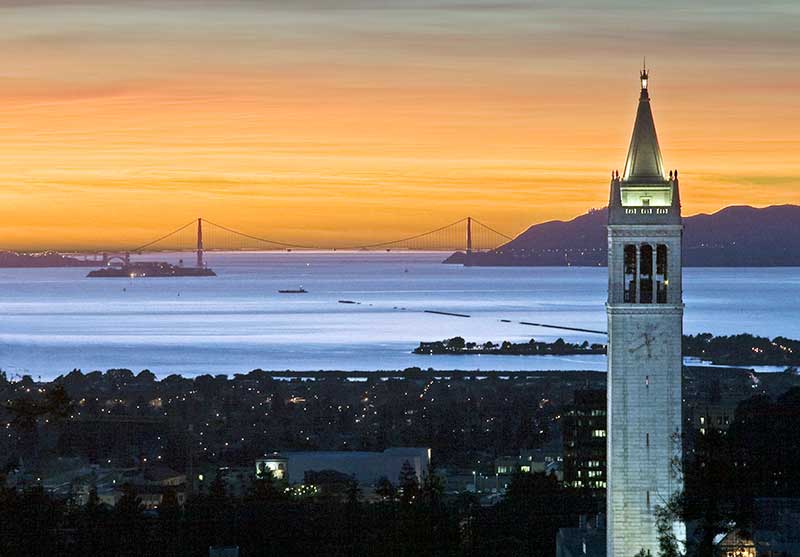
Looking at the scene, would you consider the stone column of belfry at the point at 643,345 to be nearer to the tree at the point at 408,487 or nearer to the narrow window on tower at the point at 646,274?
the narrow window on tower at the point at 646,274

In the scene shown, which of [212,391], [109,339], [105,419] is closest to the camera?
[105,419]

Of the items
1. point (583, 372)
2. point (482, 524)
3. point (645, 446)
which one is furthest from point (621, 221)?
point (583, 372)

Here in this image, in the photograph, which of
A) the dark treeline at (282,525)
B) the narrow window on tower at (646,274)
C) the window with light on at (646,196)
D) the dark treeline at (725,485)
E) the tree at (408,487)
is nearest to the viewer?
the dark treeline at (725,485)

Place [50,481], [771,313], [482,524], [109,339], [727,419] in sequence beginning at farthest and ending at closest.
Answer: [771,313]
[109,339]
[727,419]
[50,481]
[482,524]

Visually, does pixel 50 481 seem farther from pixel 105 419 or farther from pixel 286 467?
pixel 105 419

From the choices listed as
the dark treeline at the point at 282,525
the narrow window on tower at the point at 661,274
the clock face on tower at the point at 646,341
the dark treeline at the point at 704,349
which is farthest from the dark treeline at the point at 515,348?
the clock face on tower at the point at 646,341

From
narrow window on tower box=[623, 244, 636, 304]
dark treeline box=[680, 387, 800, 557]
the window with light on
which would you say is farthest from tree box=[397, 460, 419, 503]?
the window with light on

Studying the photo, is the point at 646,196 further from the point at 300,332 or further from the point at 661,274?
the point at 300,332
